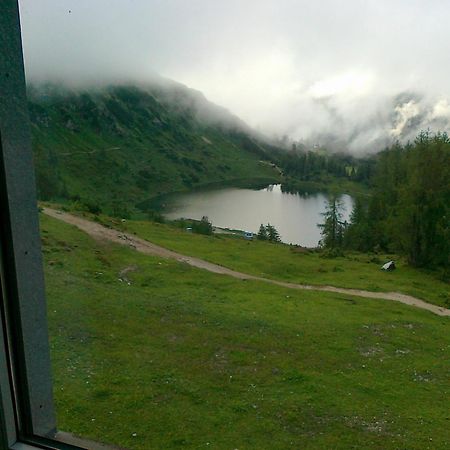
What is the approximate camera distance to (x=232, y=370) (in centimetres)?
602

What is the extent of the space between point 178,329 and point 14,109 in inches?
253

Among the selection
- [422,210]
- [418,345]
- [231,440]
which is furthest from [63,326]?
[422,210]

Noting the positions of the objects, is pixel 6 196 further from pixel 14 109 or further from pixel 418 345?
pixel 418 345

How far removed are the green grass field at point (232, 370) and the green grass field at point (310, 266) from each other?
6.50 meters

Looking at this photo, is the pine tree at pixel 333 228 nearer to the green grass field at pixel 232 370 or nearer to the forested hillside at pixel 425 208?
the forested hillside at pixel 425 208

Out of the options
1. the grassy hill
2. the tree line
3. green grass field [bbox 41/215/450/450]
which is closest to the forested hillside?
the tree line

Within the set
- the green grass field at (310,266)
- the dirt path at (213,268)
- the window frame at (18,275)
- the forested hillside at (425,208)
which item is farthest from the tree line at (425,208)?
the window frame at (18,275)

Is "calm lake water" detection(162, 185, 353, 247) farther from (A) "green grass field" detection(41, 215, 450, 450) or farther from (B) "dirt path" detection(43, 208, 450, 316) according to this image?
(A) "green grass field" detection(41, 215, 450, 450)

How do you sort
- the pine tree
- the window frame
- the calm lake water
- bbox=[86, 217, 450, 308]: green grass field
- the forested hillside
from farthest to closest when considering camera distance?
the calm lake water < the pine tree < the forested hillside < bbox=[86, 217, 450, 308]: green grass field < the window frame

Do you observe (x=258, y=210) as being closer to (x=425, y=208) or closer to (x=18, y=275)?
(x=425, y=208)

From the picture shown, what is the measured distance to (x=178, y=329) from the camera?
744cm

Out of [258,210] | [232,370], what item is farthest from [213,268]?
[258,210]

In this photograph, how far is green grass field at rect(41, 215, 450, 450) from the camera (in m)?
2.91

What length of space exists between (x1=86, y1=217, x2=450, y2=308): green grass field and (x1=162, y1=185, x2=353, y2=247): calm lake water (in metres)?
15.4
